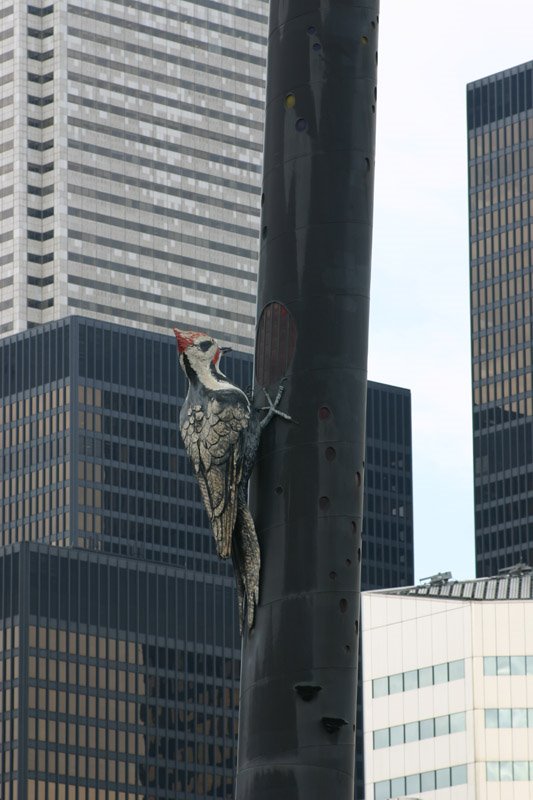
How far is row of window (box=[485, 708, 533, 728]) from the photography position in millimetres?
165750

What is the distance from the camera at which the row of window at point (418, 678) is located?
16838 centimetres

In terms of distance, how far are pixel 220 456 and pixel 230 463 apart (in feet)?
0.51

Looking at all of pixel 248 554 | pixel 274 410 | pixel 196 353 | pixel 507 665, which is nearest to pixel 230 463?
pixel 274 410

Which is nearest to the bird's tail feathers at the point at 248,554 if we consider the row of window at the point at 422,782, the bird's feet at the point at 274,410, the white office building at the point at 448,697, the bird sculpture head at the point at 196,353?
the bird's feet at the point at 274,410

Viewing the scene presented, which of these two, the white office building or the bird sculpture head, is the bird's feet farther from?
the white office building

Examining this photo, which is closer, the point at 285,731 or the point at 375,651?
the point at 285,731

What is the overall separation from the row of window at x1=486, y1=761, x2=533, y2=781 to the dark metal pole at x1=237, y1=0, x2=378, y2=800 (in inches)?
5242

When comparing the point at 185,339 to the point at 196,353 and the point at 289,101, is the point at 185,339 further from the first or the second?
the point at 289,101

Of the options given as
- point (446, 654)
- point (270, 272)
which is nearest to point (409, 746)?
point (446, 654)

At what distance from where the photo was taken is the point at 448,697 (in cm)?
16875

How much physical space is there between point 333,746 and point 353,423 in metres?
4.08

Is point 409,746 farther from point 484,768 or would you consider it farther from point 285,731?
point 285,731

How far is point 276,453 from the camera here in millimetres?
32562

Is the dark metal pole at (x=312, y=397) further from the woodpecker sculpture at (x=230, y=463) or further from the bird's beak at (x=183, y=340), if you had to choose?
the bird's beak at (x=183, y=340)
